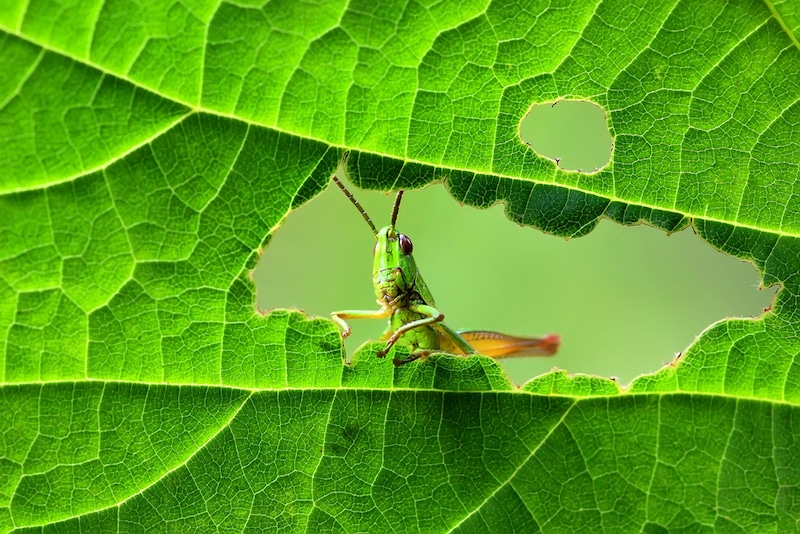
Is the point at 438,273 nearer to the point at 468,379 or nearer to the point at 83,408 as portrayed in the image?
the point at 468,379

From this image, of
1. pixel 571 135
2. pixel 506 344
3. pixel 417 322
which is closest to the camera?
pixel 417 322

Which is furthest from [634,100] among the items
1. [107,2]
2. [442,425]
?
[107,2]

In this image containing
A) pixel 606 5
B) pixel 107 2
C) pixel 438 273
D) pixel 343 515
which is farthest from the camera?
pixel 438 273

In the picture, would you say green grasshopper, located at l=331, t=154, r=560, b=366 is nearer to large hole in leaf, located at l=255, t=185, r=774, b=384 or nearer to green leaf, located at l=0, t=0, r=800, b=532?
green leaf, located at l=0, t=0, r=800, b=532

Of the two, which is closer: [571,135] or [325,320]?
[325,320]

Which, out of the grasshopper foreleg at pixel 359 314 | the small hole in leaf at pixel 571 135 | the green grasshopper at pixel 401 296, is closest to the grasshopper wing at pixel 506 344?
the green grasshopper at pixel 401 296

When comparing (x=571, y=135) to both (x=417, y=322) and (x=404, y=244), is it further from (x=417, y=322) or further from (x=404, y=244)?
(x=417, y=322)

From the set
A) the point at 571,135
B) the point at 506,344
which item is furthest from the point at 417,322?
the point at 571,135
